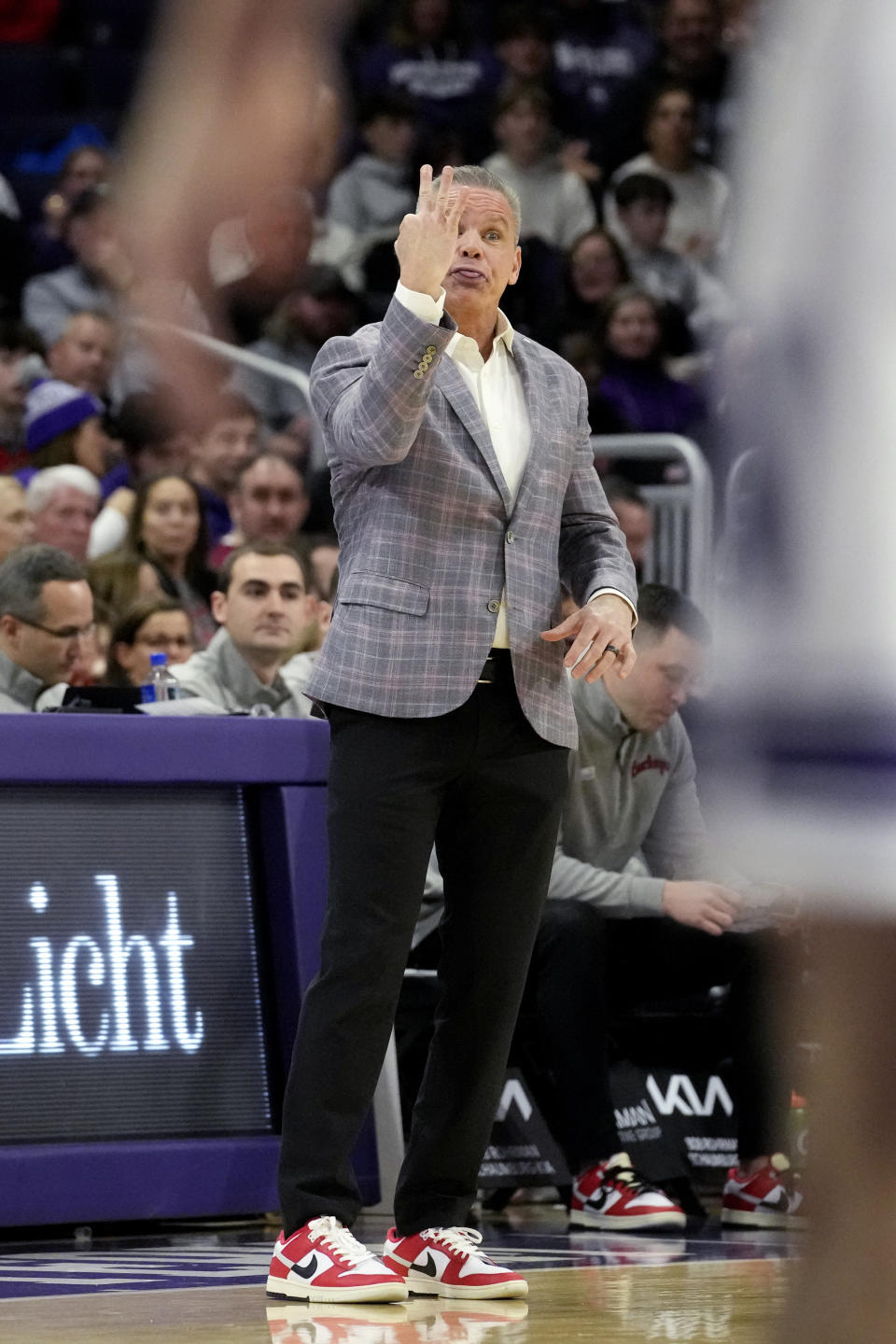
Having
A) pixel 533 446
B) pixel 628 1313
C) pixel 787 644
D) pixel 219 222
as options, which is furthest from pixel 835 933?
pixel 219 222

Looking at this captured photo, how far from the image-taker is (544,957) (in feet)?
16.3

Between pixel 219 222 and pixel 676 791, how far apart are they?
4084 mm

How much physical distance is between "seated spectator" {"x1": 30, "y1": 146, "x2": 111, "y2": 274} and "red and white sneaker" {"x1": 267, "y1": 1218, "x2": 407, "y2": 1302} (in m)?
6.30

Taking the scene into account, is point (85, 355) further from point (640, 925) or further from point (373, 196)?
point (640, 925)

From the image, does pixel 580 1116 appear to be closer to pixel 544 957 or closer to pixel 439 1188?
pixel 544 957

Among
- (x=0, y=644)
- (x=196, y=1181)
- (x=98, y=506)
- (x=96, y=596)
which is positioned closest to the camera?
(x=196, y=1181)

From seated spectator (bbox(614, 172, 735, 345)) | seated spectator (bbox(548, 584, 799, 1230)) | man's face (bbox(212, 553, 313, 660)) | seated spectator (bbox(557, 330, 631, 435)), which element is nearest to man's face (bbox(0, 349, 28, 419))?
seated spectator (bbox(557, 330, 631, 435))

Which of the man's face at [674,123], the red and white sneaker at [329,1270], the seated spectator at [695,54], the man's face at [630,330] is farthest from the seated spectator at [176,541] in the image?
the seated spectator at [695,54]

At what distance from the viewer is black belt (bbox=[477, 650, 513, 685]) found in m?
3.33

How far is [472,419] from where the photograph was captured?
338 centimetres

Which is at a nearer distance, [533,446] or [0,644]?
[533,446]

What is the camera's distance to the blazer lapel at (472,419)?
337cm

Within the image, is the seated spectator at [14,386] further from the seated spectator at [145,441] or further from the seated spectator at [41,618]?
the seated spectator at [41,618]

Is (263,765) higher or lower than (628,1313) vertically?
higher
